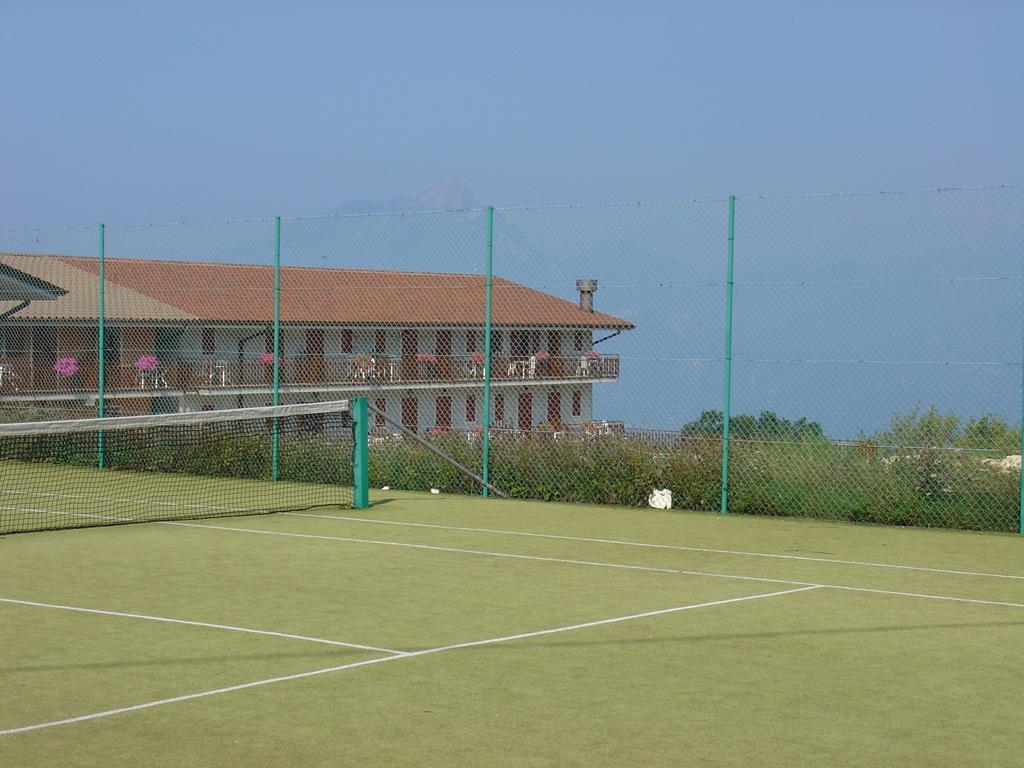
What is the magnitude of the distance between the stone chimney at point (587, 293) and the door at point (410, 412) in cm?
461

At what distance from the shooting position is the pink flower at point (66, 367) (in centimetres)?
2653

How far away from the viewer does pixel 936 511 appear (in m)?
13.8

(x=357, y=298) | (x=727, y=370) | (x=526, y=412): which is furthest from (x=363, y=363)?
(x=727, y=370)

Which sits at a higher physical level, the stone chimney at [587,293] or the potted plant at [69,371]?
the stone chimney at [587,293]

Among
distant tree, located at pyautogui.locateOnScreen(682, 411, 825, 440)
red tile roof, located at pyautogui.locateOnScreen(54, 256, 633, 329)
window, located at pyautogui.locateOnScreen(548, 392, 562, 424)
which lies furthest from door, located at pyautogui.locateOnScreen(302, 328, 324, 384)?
distant tree, located at pyautogui.locateOnScreen(682, 411, 825, 440)

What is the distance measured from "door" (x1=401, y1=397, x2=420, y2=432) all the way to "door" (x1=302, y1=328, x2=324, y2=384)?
5.28 m

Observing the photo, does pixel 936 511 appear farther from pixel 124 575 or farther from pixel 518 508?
pixel 124 575

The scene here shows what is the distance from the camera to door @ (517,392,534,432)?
1651 cm

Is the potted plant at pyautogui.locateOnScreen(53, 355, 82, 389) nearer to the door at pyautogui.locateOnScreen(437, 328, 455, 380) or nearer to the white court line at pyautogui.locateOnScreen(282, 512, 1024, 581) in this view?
the door at pyautogui.locateOnScreen(437, 328, 455, 380)

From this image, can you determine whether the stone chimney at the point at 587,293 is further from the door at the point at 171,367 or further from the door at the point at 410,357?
the door at the point at 171,367

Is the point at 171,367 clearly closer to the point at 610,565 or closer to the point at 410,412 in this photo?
the point at 410,412

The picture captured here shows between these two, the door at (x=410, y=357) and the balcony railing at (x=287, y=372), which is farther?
the door at (x=410, y=357)

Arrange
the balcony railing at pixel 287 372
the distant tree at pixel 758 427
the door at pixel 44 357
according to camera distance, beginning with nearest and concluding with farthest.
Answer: the distant tree at pixel 758 427, the balcony railing at pixel 287 372, the door at pixel 44 357

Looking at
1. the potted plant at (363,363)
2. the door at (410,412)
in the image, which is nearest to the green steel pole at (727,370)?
the door at (410,412)
